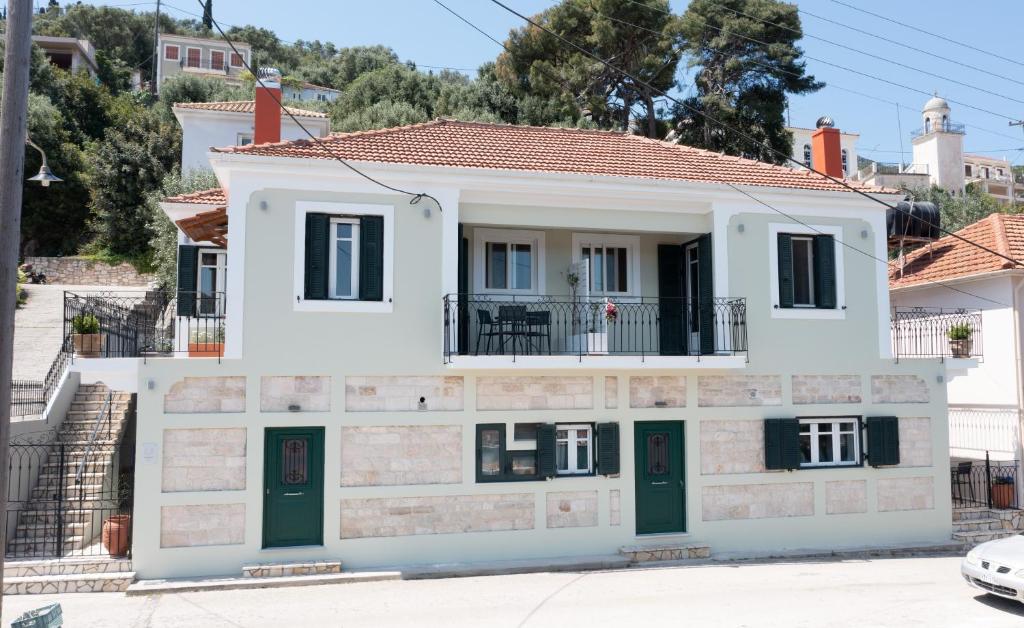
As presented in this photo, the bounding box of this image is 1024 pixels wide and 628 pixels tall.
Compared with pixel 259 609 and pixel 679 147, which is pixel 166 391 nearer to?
pixel 259 609

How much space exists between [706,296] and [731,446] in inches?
113

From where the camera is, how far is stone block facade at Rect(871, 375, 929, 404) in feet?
51.1

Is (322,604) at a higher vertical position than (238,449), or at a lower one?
lower

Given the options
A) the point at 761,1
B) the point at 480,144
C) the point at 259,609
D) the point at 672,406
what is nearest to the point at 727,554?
the point at 672,406

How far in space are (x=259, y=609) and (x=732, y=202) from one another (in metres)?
10.7

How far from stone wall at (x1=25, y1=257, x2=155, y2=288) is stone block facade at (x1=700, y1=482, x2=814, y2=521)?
27.3 meters

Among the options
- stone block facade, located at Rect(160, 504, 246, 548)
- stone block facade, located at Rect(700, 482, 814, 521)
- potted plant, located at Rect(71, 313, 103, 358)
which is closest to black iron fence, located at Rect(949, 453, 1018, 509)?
stone block facade, located at Rect(700, 482, 814, 521)

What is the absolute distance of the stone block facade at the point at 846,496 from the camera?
15016 mm

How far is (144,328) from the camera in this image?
44.1 ft

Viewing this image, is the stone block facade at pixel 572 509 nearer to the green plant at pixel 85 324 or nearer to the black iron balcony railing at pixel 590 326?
the black iron balcony railing at pixel 590 326

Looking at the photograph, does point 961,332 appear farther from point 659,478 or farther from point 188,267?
point 188,267

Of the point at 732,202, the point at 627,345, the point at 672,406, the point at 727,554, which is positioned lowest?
the point at 727,554

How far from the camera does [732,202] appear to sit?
1511 centimetres

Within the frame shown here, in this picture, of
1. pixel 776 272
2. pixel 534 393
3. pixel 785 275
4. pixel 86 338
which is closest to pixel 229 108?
pixel 86 338
